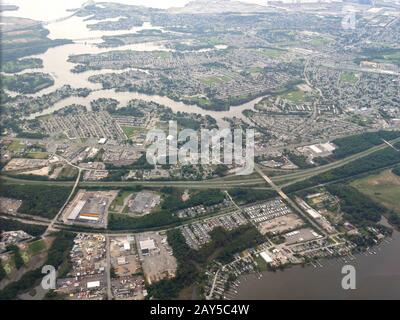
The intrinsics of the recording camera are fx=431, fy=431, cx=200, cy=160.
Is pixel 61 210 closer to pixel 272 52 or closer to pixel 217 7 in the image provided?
pixel 272 52

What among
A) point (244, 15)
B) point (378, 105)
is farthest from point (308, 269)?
point (244, 15)

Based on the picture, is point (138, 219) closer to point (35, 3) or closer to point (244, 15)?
point (244, 15)

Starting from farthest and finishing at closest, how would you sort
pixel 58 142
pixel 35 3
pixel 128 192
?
pixel 35 3
pixel 58 142
pixel 128 192

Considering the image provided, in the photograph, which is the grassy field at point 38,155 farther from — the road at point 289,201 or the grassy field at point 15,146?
the road at point 289,201

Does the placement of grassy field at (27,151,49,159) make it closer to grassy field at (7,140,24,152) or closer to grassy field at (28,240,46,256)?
grassy field at (7,140,24,152)

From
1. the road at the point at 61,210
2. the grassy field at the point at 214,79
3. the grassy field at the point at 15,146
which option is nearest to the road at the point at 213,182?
the road at the point at 61,210

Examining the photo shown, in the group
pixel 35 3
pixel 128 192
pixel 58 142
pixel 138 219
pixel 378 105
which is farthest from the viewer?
pixel 35 3

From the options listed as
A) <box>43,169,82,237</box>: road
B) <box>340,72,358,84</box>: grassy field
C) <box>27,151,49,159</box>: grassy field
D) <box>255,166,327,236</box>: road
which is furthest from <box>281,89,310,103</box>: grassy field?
<box>27,151,49,159</box>: grassy field
